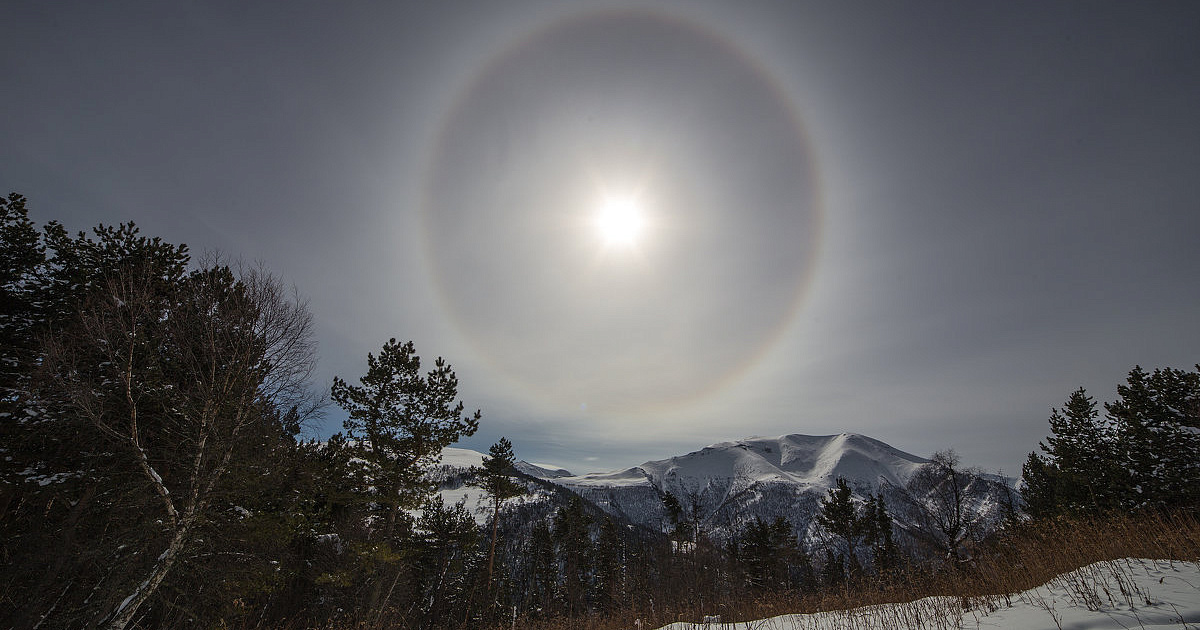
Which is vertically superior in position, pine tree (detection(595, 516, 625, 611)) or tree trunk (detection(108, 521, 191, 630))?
tree trunk (detection(108, 521, 191, 630))

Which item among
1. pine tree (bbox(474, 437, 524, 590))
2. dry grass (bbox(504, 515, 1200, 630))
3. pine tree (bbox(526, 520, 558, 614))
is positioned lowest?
pine tree (bbox(526, 520, 558, 614))

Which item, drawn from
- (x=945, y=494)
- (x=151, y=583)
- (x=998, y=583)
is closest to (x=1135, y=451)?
(x=945, y=494)

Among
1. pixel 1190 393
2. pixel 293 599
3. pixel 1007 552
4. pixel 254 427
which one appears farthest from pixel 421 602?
pixel 1190 393

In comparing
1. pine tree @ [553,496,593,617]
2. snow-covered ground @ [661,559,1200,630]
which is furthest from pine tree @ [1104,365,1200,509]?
pine tree @ [553,496,593,617]

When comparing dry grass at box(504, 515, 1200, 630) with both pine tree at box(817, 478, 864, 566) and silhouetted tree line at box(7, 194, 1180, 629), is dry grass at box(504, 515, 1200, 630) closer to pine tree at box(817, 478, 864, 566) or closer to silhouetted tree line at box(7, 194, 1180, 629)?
silhouetted tree line at box(7, 194, 1180, 629)

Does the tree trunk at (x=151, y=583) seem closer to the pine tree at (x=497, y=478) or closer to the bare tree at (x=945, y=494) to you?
the pine tree at (x=497, y=478)

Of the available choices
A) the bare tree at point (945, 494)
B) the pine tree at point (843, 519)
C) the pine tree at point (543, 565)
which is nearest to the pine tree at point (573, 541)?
the pine tree at point (543, 565)

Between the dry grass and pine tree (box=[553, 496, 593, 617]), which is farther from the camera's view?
pine tree (box=[553, 496, 593, 617])
